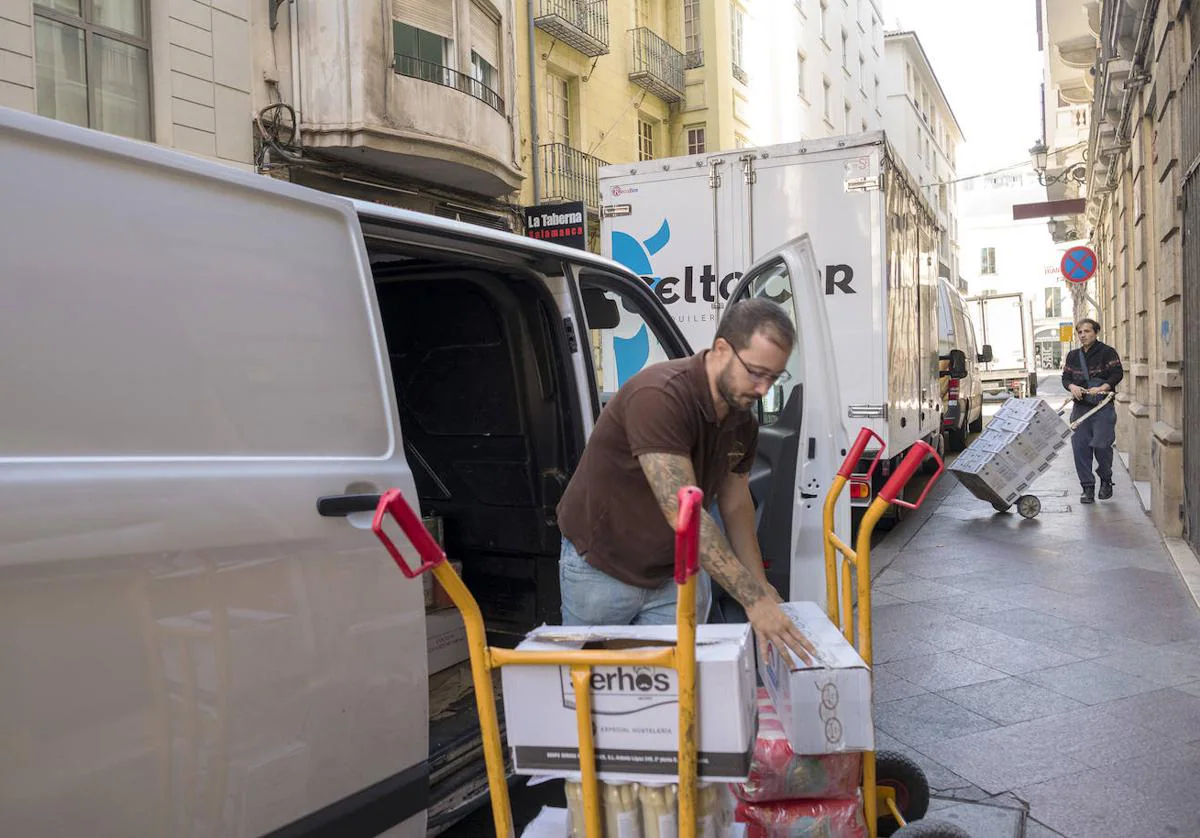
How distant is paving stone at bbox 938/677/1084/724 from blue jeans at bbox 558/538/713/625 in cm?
226

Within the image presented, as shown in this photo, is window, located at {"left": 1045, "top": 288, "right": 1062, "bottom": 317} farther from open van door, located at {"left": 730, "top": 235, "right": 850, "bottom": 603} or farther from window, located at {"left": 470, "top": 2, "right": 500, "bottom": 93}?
open van door, located at {"left": 730, "top": 235, "right": 850, "bottom": 603}

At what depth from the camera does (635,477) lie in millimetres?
2834

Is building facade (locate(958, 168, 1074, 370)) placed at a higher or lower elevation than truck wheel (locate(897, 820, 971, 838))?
higher

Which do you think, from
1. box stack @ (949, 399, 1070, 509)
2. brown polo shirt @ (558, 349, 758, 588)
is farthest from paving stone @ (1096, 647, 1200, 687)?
box stack @ (949, 399, 1070, 509)

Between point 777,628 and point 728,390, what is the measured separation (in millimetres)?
647

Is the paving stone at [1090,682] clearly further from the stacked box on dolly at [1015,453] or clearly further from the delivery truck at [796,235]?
the stacked box on dolly at [1015,453]

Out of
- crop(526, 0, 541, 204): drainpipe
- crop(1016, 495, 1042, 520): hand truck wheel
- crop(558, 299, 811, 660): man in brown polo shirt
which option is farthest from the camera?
crop(526, 0, 541, 204): drainpipe

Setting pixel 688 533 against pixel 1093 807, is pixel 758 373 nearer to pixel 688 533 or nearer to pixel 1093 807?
pixel 688 533

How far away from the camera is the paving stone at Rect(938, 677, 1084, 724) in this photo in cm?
448

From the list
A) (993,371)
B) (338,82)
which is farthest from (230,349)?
(993,371)

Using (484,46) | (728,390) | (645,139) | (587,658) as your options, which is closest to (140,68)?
(484,46)

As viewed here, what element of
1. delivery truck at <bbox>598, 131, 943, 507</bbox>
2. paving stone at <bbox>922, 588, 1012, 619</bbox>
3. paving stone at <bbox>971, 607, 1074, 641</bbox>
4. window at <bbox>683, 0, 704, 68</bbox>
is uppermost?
window at <bbox>683, 0, 704, 68</bbox>

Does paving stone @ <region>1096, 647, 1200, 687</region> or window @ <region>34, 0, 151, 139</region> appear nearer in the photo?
paving stone @ <region>1096, 647, 1200, 687</region>

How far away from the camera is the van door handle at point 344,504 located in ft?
7.36
